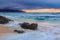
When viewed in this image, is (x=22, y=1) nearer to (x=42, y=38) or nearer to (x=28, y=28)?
(x=28, y=28)

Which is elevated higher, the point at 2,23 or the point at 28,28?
the point at 2,23

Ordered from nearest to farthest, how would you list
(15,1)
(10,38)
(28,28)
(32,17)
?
1. (10,38)
2. (28,28)
3. (15,1)
4. (32,17)

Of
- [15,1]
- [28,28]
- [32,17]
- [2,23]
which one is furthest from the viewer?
[32,17]

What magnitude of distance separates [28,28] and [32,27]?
91 mm

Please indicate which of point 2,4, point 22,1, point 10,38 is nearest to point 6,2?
point 2,4

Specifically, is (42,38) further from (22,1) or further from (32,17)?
(32,17)

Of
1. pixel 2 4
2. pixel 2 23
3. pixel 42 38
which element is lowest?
pixel 42 38

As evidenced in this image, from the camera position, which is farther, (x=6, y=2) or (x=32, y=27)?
(x=6, y=2)

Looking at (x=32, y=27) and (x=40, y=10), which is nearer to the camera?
(x=32, y=27)

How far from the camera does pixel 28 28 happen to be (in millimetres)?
2922

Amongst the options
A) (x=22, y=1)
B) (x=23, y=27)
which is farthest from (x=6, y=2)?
(x=23, y=27)

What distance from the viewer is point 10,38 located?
2.20m

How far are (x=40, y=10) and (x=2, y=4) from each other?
1070 millimetres

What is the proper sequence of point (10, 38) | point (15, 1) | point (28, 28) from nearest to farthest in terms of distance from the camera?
1. point (10, 38)
2. point (28, 28)
3. point (15, 1)
